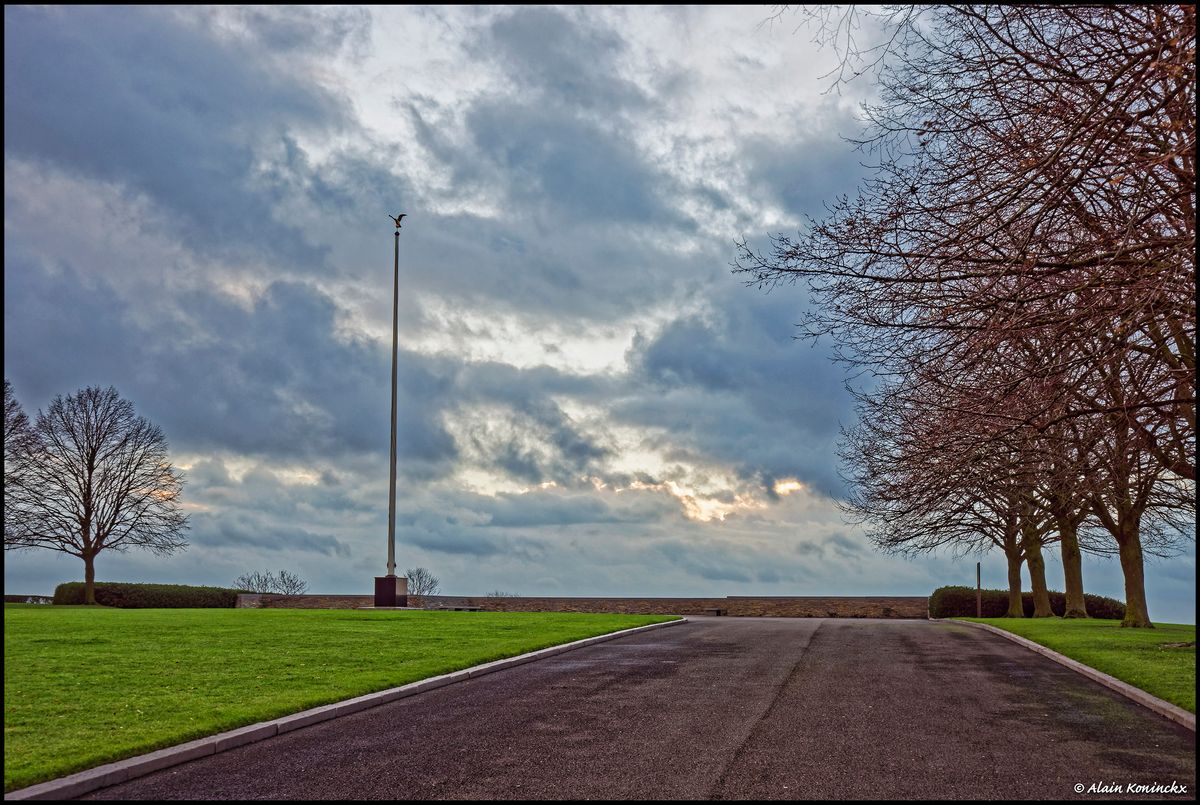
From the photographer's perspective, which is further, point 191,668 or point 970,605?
point 970,605

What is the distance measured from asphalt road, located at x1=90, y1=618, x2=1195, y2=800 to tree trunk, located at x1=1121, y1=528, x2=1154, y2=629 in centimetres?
1521

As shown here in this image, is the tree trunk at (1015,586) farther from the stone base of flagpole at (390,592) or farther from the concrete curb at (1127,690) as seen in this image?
the stone base of flagpole at (390,592)

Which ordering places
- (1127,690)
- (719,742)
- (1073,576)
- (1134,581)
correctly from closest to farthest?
(719,742) < (1127,690) < (1134,581) < (1073,576)

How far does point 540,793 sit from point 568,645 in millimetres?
11732

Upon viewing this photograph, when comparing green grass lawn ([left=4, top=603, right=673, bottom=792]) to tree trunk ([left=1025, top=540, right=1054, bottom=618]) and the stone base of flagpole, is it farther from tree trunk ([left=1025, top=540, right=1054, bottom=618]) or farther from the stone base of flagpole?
tree trunk ([left=1025, top=540, right=1054, bottom=618])

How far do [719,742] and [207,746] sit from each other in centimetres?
501

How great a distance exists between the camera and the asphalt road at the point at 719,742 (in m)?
7.69

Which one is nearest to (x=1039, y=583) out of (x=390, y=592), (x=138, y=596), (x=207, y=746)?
(x=390, y=592)

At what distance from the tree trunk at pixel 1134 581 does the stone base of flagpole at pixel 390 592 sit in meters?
24.6

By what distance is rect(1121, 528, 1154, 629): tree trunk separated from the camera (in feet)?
90.3

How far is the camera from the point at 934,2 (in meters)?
9.42

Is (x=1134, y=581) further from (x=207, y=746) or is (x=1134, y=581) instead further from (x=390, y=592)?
(x=207, y=746)

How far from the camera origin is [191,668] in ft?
48.2

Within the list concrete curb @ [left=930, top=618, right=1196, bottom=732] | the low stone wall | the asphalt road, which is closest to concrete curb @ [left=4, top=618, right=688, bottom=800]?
the asphalt road
